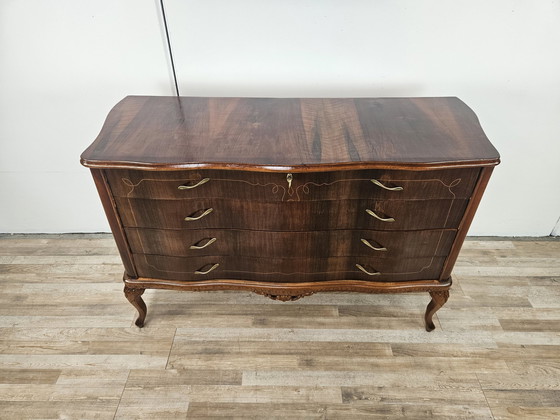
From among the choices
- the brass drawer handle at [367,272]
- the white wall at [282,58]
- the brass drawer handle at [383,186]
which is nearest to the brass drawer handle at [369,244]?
the brass drawer handle at [367,272]

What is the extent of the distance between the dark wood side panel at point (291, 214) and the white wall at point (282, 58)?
0.65 m

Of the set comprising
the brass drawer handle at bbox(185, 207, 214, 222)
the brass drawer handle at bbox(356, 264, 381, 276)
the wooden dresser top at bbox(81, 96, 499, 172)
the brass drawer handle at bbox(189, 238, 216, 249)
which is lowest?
the brass drawer handle at bbox(356, 264, 381, 276)

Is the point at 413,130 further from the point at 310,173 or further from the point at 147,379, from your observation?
the point at 147,379

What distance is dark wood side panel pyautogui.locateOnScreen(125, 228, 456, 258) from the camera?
51.6 inches

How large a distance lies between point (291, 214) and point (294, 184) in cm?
12

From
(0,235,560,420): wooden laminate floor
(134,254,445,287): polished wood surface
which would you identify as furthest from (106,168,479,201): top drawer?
(0,235,560,420): wooden laminate floor

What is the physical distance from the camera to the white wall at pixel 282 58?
1.46m

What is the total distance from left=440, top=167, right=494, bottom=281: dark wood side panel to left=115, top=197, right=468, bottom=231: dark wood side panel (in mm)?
24

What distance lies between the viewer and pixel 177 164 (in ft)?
3.68

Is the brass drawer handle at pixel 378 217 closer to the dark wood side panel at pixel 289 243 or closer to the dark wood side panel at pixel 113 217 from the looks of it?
the dark wood side panel at pixel 289 243

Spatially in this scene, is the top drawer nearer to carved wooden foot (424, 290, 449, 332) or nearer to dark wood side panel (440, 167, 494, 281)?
dark wood side panel (440, 167, 494, 281)

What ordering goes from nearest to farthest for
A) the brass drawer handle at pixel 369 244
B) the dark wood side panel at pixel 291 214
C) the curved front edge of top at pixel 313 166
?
the curved front edge of top at pixel 313 166 < the dark wood side panel at pixel 291 214 < the brass drawer handle at pixel 369 244

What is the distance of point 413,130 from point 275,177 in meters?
0.51

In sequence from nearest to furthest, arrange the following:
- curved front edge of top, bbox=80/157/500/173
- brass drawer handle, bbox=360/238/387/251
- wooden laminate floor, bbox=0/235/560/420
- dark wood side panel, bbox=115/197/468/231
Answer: curved front edge of top, bbox=80/157/500/173
dark wood side panel, bbox=115/197/468/231
brass drawer handle, bbox=360/238/387/251
wooden laminate floor, bbox=0/235/560/420
